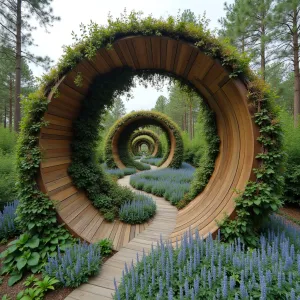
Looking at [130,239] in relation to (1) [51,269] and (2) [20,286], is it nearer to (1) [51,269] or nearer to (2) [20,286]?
(1) [51,269]

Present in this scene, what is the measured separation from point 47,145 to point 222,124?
3.66m

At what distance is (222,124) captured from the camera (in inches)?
163

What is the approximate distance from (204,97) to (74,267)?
4123 millimetres

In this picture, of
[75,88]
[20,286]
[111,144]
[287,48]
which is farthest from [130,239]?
[287,48]

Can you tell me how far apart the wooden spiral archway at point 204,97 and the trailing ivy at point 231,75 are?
109 millimetres

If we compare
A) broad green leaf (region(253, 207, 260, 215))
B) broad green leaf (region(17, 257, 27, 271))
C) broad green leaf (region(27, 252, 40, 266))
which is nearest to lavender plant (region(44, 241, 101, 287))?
broad green leaf (region(27, 252, 40, 266))

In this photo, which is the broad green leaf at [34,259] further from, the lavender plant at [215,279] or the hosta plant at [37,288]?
the lavender plant at [215,279]

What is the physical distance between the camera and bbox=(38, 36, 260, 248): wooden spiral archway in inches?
125

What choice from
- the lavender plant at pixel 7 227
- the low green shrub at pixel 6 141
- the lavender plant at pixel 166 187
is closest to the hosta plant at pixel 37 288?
the lavender plant at pixel 7 227

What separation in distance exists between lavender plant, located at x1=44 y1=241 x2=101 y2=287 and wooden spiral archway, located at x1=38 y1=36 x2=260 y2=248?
0.67 meters

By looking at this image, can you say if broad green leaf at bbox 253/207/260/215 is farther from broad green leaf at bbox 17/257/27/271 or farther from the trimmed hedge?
the trimmed hedge

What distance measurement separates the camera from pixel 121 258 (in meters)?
2.98

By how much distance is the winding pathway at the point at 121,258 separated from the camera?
2.26 m

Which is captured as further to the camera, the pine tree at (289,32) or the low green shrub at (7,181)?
the pine tree at (289,32)
